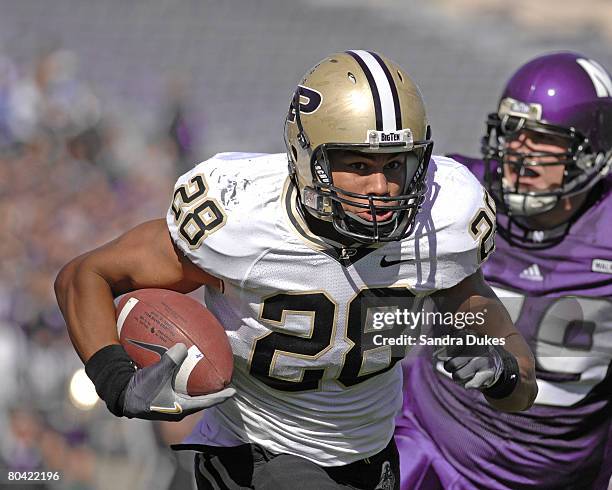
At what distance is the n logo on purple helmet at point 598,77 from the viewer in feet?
12.4

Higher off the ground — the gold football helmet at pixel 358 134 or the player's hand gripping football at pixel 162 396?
the gold football helmet at pixel 358 134

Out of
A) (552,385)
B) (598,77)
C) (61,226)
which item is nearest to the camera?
(552,385)

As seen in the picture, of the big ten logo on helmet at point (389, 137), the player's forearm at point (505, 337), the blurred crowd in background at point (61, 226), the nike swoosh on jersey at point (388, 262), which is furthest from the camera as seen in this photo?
the blurred crowd in background at point (61, 226)

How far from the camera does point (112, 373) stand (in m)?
2.47

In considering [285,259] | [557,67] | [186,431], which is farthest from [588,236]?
[186,431]

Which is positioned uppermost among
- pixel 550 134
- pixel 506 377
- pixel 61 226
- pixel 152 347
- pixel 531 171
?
pixel 550 134

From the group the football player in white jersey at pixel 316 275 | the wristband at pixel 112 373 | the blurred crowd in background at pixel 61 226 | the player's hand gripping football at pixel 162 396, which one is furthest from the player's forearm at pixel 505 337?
the blurred crowd in background at pixel 61 226

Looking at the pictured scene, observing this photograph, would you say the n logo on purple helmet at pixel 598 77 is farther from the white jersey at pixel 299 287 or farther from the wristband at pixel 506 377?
the wristband at pixel 506 377

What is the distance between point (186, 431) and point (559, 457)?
2.10 m

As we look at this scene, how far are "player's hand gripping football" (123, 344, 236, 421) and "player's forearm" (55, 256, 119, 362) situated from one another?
222 mm

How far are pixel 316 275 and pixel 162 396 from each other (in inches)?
18.2

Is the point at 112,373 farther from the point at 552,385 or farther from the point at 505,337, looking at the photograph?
the point at 552,385

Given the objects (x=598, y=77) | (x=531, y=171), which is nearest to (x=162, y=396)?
(x=531, y=171)

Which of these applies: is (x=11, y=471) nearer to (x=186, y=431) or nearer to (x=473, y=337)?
(x=186, y=431)
